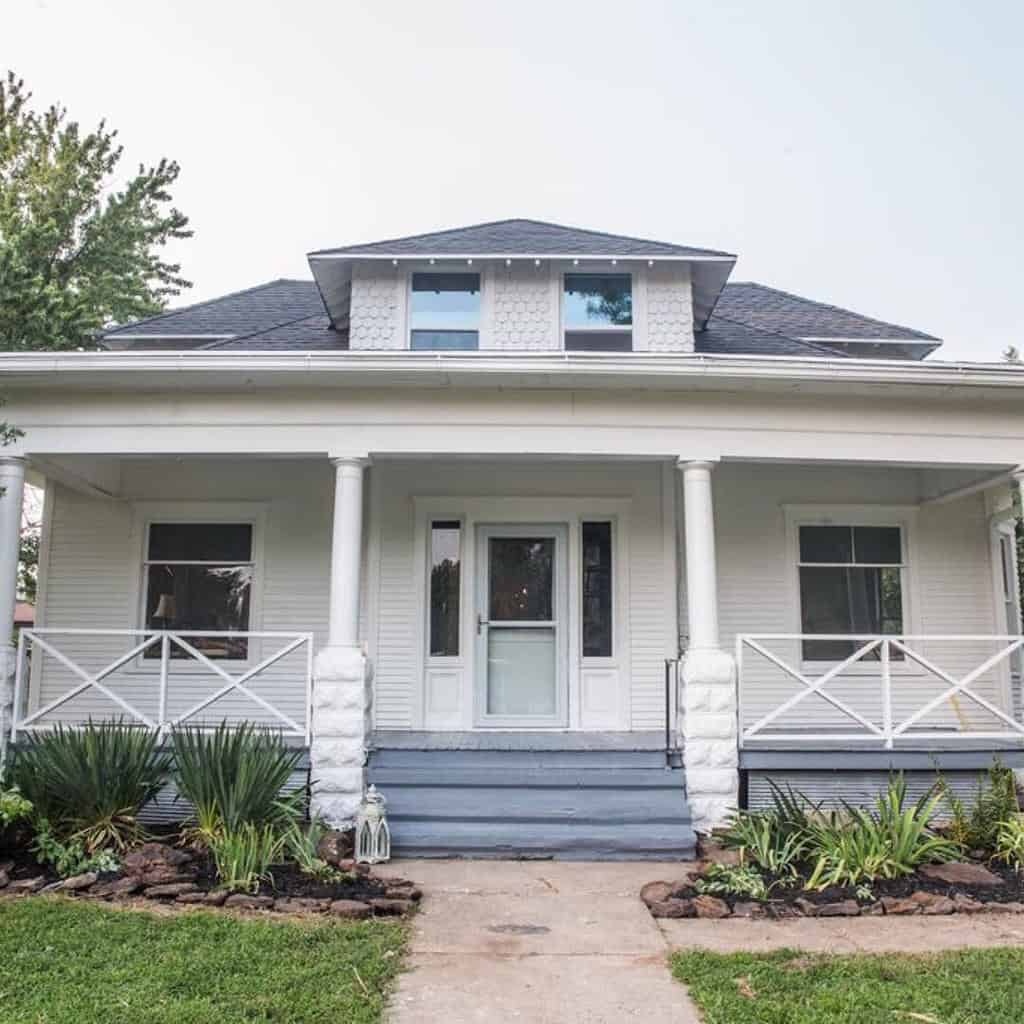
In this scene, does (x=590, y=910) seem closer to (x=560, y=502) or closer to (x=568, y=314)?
(x=560, y=502)

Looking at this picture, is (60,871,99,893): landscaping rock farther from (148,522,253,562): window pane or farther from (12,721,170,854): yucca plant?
(148,522,253,562): window pane

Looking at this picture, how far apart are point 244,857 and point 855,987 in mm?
3483

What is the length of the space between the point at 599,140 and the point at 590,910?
1284cm

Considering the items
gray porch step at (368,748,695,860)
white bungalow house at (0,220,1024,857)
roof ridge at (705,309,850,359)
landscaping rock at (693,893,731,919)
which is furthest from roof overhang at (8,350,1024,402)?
landscaping rock at (693,893,731,919)

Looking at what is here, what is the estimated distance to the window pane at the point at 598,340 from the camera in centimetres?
887

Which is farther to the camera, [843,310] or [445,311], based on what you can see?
[843,310]

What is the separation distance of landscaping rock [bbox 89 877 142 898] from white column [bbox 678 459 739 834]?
387cm

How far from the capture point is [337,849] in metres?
5.92

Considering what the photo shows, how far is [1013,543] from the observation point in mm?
9367

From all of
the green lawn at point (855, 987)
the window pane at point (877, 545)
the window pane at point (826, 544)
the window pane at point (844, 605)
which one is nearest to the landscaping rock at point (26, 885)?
the green lawn at point (855, 987)

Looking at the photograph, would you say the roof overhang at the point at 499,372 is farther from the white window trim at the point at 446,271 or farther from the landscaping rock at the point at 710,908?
the landscaping rock at the point at 710,908

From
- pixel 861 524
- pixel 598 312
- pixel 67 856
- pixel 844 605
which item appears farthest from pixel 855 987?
pixel 598 312

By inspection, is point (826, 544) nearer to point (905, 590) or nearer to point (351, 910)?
point (905, 590)

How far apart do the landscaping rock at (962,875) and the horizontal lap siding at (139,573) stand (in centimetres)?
555
